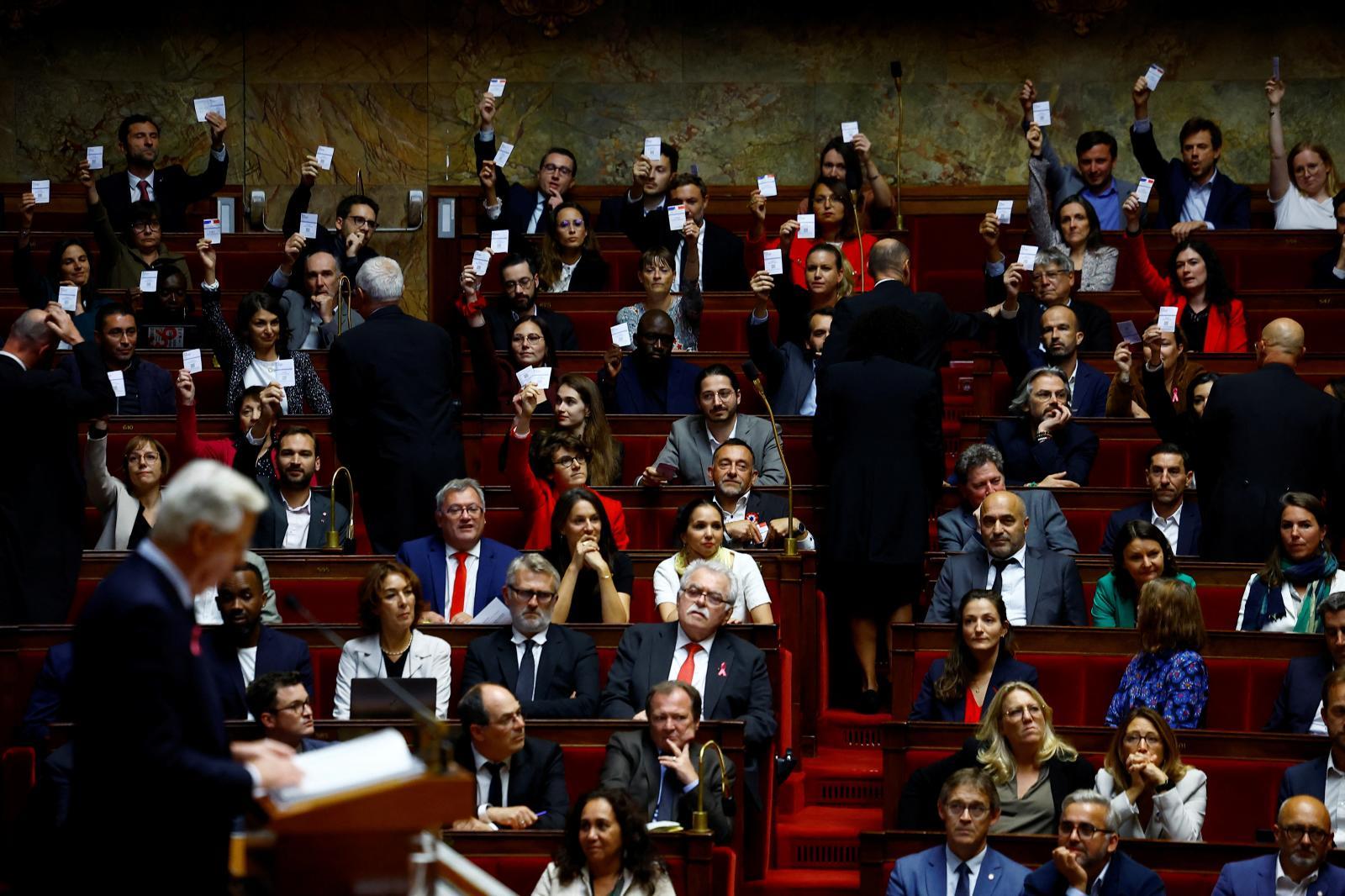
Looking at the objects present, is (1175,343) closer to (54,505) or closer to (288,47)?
(54,505)

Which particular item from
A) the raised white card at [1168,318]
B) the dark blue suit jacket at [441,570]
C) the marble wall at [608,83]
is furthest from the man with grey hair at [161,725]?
the marble wall at [608,83]

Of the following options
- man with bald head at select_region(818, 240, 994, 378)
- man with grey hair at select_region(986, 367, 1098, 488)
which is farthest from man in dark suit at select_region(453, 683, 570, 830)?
man with grey hair at select_region(986, 367, 1098, 488)

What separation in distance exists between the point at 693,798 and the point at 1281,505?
170 cm

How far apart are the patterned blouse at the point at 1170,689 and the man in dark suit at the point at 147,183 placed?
14.3 ft

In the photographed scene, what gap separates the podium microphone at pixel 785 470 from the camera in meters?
5.15

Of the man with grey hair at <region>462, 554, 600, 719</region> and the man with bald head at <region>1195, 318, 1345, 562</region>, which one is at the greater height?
the man with bald head at <region>1195, 318, 1345, 562</region>

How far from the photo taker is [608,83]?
8547 mm

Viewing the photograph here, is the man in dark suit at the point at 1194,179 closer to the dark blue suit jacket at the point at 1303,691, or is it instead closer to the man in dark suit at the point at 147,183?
the dark blue suit jacket at the point at 1303,691

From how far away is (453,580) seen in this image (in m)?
4.95

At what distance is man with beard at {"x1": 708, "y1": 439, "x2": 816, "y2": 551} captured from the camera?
523 cm

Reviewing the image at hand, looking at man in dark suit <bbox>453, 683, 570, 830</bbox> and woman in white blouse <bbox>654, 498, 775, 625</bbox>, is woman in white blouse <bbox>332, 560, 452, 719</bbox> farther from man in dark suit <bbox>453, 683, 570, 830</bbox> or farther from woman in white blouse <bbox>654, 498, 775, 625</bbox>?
woman in white blouse <bbox>654, 498, 775, 625</bbox>

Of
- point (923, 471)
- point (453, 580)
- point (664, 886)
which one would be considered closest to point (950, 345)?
point (923, 471)

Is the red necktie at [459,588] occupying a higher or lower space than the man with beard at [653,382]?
lower

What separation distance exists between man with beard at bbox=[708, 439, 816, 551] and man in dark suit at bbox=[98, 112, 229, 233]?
305 centimetres
